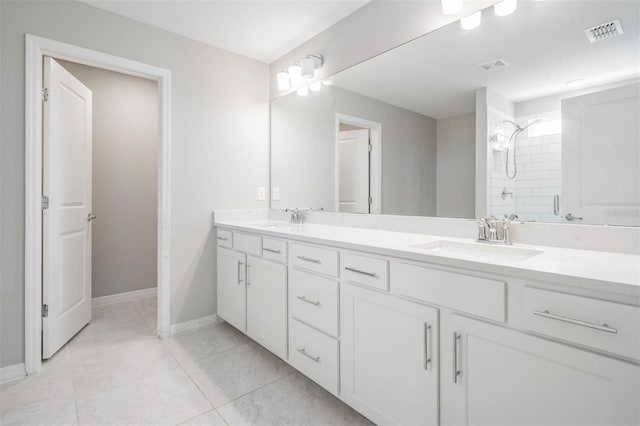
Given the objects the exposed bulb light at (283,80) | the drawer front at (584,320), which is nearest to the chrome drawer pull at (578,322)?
the drawer front at (584,320)

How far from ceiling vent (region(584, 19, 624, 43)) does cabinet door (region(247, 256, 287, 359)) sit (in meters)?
1.74

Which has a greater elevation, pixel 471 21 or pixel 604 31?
pixel 471 21

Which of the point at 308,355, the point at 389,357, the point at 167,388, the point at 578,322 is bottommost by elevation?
the point at 167,388

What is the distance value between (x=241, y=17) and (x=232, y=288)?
1.96 m

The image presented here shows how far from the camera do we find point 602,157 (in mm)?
1234

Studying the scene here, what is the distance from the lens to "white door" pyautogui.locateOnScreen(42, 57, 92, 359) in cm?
204

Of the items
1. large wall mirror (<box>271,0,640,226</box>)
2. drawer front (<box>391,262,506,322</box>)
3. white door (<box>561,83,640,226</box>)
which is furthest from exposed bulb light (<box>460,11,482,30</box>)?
drawer front (<box>391,262,506,322</box>)

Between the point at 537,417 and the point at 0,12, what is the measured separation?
311 centimetres

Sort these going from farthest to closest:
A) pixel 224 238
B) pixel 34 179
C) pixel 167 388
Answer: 1. pixel 224 238
2. pixel 34 179
3. pixel 167 388

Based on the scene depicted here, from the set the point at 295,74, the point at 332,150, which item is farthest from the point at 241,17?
the point at 332,150

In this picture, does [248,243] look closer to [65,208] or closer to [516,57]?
[65,208]

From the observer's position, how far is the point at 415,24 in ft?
5.93

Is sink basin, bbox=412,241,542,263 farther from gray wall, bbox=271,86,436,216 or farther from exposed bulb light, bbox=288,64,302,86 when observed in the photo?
exposed bulb light, bbox=288,64,302,86

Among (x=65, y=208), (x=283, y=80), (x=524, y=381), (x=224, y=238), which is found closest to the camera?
(x=524, y=381)
